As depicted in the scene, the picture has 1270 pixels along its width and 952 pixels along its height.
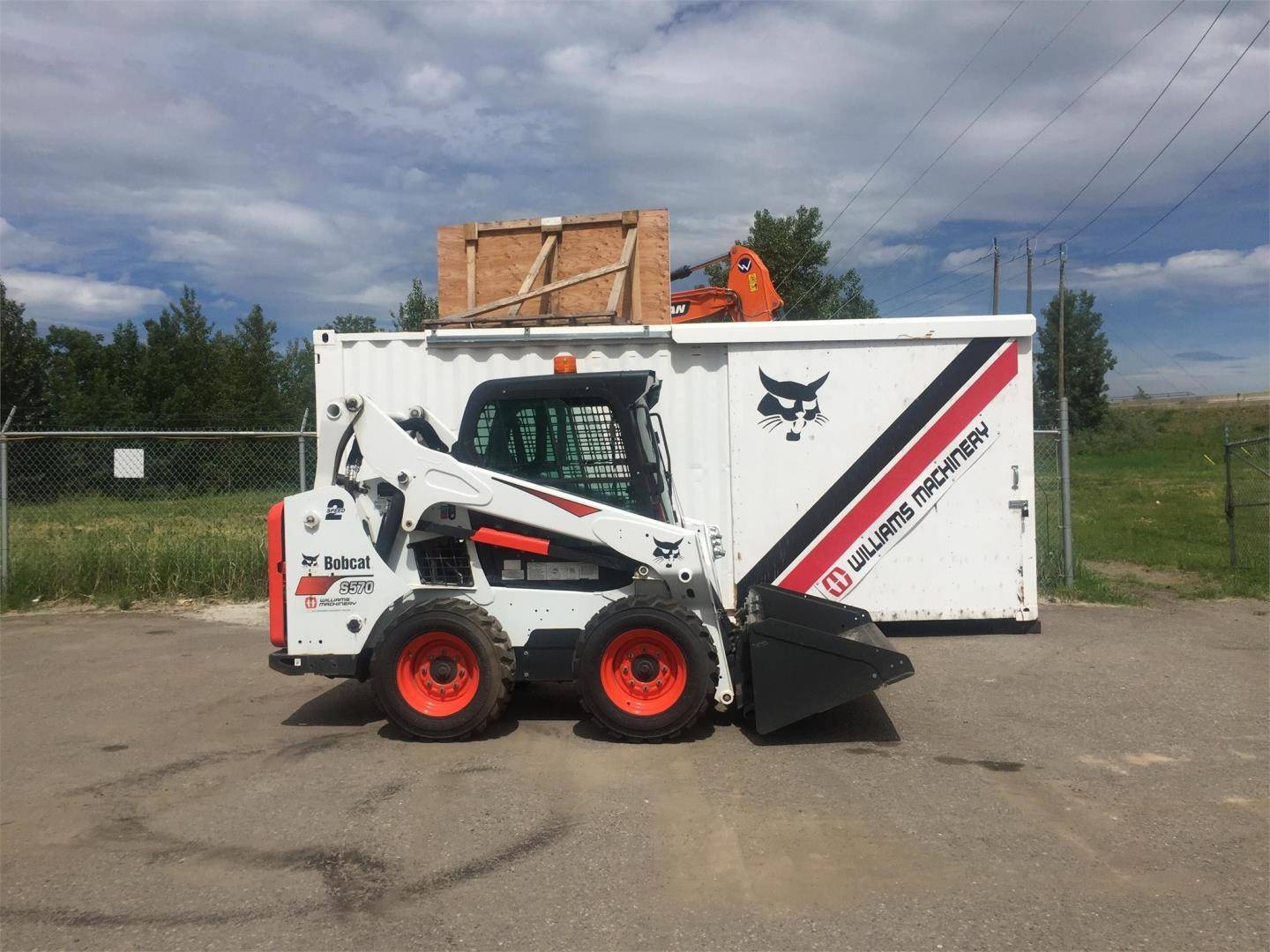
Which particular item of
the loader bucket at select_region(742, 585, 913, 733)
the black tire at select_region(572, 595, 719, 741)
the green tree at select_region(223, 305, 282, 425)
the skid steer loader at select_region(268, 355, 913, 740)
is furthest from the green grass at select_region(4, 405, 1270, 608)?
the green tree at select_region(223, 305, 282, 425)

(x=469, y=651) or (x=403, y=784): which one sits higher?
(x=469, y=651)

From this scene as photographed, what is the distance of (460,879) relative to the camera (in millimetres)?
4031

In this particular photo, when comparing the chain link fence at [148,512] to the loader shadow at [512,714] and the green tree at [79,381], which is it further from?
the green tree at [79,381]

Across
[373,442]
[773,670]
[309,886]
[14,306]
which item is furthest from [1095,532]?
[14,306]

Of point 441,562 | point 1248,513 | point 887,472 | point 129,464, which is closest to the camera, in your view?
point 441,562

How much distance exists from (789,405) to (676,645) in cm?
290

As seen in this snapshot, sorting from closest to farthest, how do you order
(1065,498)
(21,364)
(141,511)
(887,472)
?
(887,472)
(1065,498)
(141,511)
(21,364)

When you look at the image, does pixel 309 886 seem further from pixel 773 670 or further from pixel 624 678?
pixel 773 670

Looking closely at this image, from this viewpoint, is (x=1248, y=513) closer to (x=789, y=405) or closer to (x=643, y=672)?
(x=789, y=405)

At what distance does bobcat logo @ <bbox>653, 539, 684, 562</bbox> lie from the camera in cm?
579

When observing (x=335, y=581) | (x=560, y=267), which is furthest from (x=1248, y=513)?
(x=335, y=581)

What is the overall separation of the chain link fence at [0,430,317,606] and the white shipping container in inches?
170

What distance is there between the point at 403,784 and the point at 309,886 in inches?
47.8

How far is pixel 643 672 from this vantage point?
19.2ft
